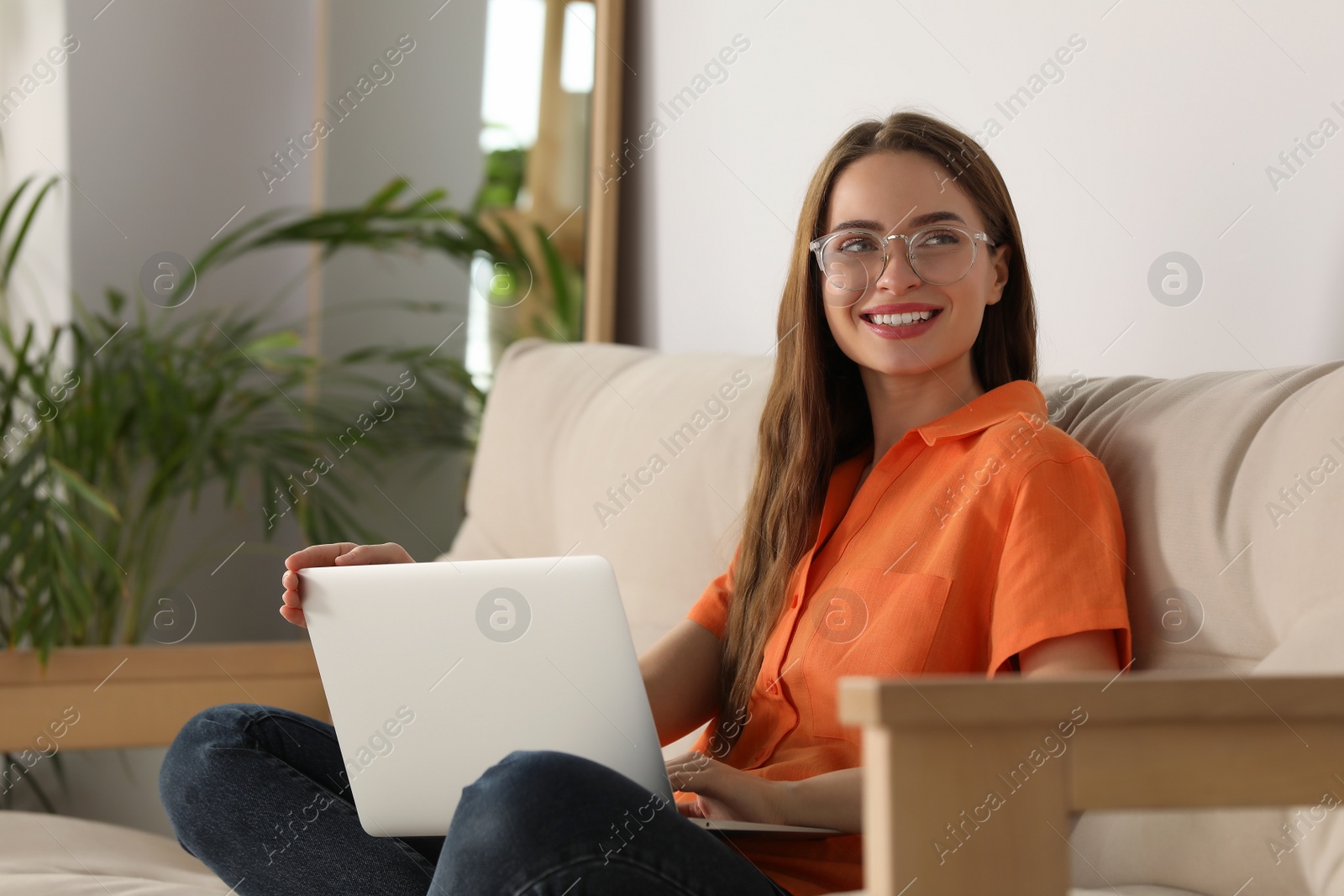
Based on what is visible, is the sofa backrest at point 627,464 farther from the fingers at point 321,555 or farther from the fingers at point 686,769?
the fingers at point 321,555

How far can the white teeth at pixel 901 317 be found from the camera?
1.14 m

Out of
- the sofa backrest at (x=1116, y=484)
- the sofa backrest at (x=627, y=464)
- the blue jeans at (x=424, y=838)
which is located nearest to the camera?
the blue jeans at (x=424, y=838)

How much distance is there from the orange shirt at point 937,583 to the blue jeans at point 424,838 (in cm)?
20

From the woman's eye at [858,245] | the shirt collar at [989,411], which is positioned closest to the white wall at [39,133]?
the woman's eye at [858,245]

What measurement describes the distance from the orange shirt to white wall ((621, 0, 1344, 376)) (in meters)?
0.25

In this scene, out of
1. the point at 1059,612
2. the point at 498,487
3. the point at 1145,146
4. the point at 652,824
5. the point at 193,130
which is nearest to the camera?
the point at 652,824

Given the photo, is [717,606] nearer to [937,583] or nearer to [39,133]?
[937,583]

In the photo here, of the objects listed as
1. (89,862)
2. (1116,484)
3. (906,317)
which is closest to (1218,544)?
(1116,484)

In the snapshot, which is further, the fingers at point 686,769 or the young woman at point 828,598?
the fingers at point 686,769

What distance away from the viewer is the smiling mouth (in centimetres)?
114

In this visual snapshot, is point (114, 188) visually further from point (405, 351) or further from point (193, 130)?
point (405, 351)

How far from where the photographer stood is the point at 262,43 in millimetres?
2705

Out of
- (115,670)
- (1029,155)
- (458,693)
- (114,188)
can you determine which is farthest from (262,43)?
(458,693)

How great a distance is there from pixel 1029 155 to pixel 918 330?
413mm
